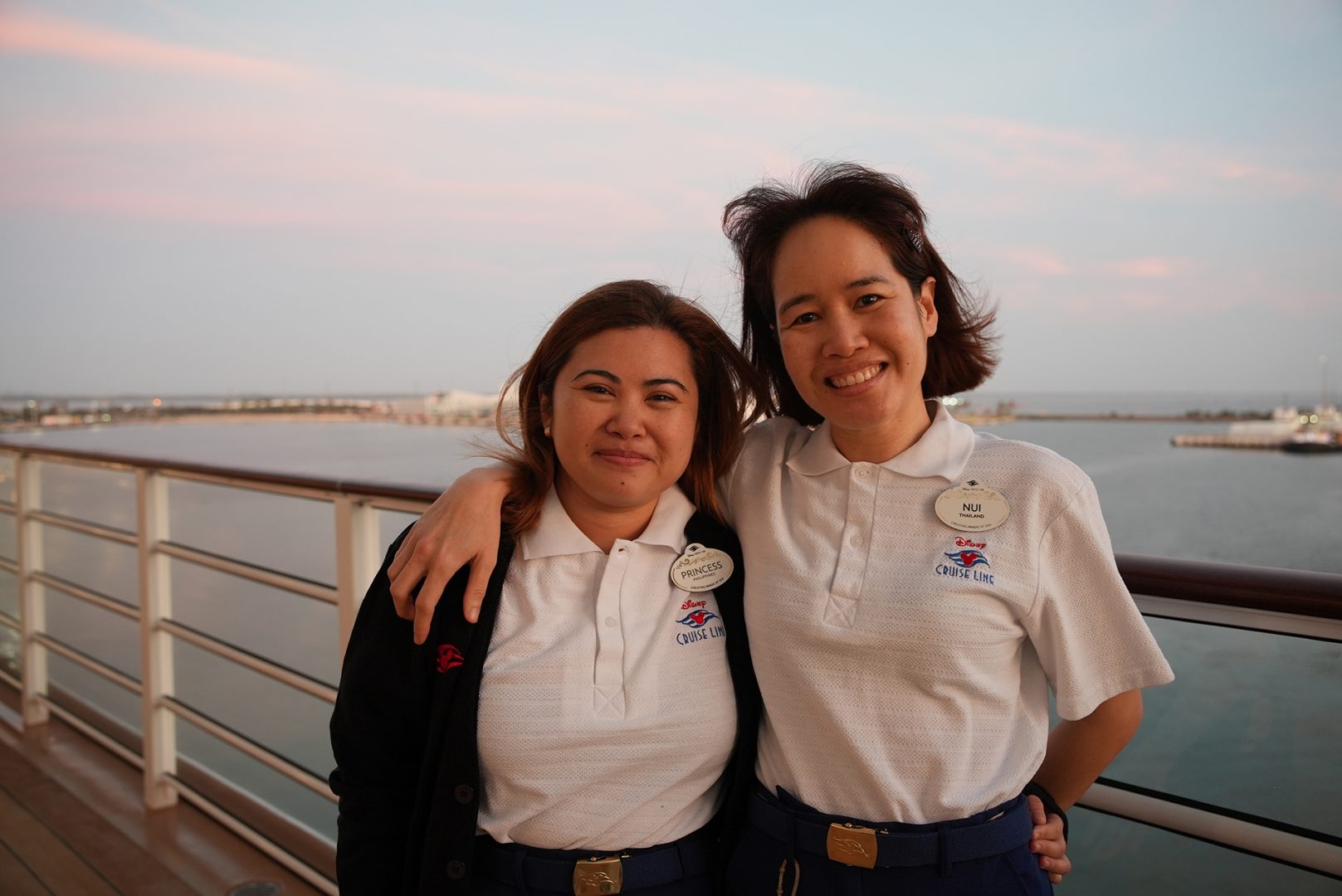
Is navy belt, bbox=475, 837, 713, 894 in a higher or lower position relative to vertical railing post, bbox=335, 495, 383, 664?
lower

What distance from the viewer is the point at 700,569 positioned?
1417mm

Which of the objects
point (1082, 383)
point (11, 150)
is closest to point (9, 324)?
point (11, 150)

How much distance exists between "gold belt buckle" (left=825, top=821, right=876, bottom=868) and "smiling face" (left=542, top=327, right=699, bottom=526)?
0.58 meters

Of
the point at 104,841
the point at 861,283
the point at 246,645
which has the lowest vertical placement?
the point at 104,841

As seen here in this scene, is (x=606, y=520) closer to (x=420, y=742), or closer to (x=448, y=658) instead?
(x=448, y=658)

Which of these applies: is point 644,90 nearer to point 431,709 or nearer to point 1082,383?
point 1082,383

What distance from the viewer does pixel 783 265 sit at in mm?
1340

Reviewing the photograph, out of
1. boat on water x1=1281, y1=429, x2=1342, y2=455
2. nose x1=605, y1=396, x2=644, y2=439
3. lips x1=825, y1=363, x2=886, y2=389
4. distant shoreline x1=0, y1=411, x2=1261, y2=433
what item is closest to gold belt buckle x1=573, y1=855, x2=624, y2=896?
nose x1=605, y1=396, x2=644, y2=439

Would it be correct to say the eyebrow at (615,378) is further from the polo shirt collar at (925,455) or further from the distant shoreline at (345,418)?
the distant shoreline at (345,418)

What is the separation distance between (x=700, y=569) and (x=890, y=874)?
1.72 ft

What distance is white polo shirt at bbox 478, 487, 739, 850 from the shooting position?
1.28 metres

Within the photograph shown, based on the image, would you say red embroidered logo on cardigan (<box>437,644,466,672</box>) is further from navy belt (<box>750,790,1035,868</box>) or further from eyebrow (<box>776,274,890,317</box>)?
eyebrow (<box>776,274,890,317</box>)

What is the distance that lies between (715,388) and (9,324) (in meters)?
28.1

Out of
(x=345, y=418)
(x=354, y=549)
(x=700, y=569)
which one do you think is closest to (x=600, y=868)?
(x=700, y=569)
